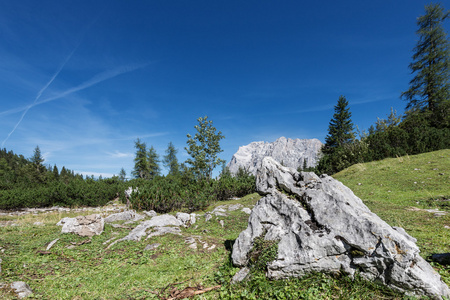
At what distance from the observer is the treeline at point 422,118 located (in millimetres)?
24734

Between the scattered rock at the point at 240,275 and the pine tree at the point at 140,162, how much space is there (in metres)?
55.5

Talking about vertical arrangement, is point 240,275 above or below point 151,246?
below

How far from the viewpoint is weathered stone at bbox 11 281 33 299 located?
4879 millimetres

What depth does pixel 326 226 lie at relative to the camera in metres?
4.88

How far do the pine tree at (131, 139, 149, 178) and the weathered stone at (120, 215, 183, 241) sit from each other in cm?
4856

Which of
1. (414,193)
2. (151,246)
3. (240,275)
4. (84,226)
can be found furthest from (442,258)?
(84,226)

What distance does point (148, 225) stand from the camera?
398 inches

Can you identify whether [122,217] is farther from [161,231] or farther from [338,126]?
[338,126]

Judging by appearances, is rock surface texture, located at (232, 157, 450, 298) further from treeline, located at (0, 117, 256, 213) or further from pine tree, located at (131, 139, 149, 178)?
pine tree, located at (131, 139, 149, 178)

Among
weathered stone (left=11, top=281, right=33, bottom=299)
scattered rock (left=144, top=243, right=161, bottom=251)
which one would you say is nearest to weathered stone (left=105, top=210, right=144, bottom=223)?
scattered rock (left=144, top=243, right=161, bottom=251)

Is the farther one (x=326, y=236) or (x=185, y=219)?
(x=185, y=219)

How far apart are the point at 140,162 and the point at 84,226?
49.8m

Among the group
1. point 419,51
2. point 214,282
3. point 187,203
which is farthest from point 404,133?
point 214,282

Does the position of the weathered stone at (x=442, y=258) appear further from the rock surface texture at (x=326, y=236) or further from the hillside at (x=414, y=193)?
the rock surface texture at (x=326, y=236)
